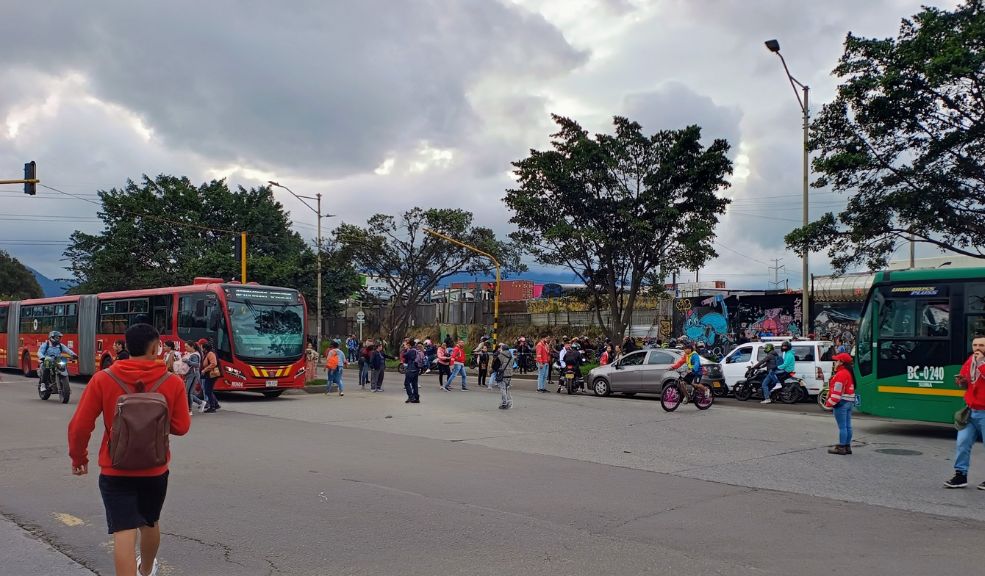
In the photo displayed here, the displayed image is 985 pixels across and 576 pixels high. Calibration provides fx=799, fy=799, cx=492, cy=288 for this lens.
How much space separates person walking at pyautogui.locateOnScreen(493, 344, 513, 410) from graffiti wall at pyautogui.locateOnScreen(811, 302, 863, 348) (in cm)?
1515

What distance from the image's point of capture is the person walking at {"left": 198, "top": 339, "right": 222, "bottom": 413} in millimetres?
16922

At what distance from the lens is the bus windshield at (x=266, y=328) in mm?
20328

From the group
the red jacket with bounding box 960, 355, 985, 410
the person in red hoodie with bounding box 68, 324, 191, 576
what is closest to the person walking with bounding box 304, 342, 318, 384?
the red jacket with bounding box 960, 355, 985, 410

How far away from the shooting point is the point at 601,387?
77.2 ft

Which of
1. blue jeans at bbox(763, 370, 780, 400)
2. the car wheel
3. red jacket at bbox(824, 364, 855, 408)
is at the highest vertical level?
red jacket at bbox(824, 364, 855, 408)

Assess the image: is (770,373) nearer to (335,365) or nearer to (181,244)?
(335,365)

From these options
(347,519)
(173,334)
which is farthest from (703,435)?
(173,334)

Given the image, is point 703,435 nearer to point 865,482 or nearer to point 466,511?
point 865,482

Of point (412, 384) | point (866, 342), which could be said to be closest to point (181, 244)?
point (412, 384)

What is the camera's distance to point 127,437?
4.42 metres

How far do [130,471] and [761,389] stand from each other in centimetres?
1922

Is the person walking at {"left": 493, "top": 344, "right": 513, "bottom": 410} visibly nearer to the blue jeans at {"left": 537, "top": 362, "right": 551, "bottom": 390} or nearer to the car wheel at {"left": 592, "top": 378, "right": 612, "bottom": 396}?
the car wheel at {"left": 592, "top": 378, "right": 612, "bottom": 396}

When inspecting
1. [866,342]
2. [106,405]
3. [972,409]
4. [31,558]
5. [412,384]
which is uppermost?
[866,342]

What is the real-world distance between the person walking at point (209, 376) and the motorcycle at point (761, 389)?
43.8 ft
